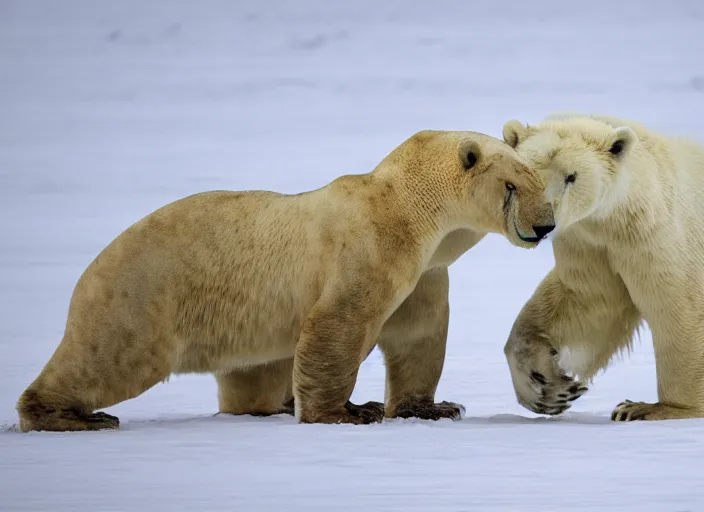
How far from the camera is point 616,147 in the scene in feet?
23.6

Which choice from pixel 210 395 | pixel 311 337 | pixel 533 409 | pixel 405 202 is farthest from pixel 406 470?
pixel 210 395

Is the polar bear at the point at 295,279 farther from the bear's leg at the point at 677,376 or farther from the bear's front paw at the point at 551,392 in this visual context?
the bear's leg at the point at 677,376

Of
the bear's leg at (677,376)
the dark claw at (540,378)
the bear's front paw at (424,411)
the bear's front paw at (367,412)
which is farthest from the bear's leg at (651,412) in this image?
the bear's front paw at (367,412)

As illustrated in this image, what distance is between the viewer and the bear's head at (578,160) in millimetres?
6945

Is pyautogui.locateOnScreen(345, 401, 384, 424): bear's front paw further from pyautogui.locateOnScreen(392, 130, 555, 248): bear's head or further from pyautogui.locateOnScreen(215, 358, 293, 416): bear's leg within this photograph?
pyautogui.locateOnScreen(392, 130, 555, 248): bear's head

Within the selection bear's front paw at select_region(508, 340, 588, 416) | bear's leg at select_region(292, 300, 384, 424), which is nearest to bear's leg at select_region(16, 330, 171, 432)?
bear's leg at select_region(292, 300, 384, 424)

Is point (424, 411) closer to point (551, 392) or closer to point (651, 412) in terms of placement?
point (551, 392)

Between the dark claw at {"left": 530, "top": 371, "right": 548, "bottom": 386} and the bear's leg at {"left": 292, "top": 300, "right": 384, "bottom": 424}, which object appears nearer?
the bear's leg at {"left": 292, "top": 300, "right": 384, "bottom": 424}

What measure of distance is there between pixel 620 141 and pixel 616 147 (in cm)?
4

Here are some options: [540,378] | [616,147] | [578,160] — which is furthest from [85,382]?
[616,147]

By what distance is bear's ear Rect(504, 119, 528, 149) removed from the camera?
723 cm

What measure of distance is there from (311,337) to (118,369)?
98 cm

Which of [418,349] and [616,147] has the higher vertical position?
[616,147]

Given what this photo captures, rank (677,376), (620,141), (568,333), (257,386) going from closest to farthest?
(620,141), (677,376), (257,386), (568,333)
